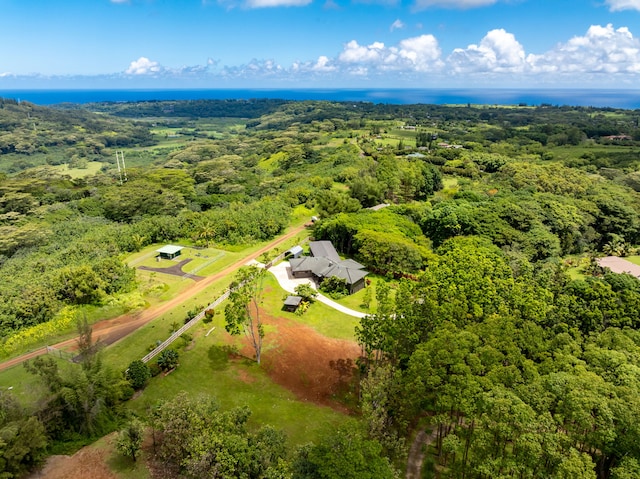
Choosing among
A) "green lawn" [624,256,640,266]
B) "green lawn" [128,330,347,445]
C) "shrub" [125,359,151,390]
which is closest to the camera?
"green lawn" [128,330,347,445]

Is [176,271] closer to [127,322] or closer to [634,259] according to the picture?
[127,322]

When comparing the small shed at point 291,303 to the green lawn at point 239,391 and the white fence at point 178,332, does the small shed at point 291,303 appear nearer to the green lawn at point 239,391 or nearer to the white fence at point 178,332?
the white fence at point 178,332

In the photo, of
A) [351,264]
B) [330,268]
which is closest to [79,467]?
[330,268]

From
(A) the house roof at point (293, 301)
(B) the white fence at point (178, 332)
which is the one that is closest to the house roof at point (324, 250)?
(A) the house roof at point (293, 301)

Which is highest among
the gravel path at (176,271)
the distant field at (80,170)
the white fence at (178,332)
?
the gravel path at (176,271)

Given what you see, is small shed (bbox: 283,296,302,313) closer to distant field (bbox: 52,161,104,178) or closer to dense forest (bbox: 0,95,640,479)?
dense forest (bbox: 0,95,640,479)

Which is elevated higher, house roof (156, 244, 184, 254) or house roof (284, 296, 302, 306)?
house roof (156, 244, 184, 254)

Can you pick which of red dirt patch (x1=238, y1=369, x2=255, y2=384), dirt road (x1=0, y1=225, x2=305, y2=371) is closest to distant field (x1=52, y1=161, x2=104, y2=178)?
dirt road (x1=0, y1=225, x2=305, y2=371)
